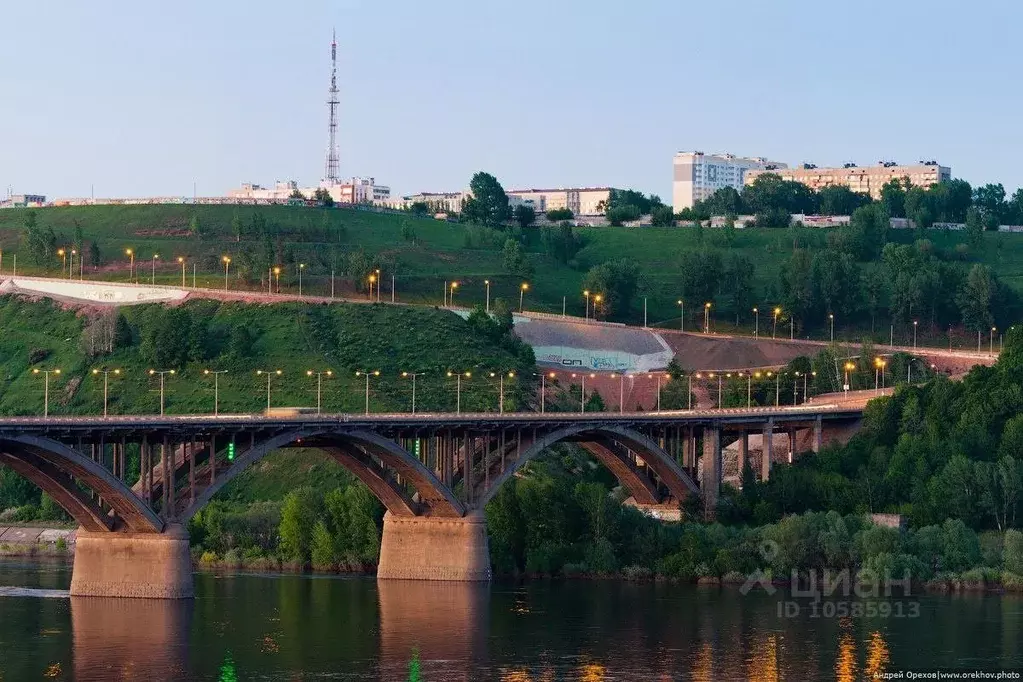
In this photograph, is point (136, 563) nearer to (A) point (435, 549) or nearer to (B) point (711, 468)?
(A) point (435, 549)

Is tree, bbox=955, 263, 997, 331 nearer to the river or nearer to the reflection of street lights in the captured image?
the reflection of street lights

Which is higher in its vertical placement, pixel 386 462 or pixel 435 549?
pixel 386 462

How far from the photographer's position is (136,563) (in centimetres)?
9431

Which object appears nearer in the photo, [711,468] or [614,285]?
[711,468]

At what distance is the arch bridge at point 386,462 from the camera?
9106cm

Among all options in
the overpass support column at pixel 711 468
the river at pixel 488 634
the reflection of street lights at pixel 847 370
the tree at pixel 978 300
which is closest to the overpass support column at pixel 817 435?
the overpass support column at pixel 711 468

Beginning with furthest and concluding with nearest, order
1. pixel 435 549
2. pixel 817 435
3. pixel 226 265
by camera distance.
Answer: pixel 226 265 → pixel 817 435 → pixel 435 549

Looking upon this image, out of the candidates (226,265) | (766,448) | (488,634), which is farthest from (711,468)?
(226,265)

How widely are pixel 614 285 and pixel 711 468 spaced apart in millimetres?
65007

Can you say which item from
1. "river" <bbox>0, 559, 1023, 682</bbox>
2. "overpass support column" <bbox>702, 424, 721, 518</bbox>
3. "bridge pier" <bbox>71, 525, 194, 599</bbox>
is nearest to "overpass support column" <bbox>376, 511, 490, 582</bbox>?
"river" <bbox>0, 559, 1023, 682</bbox>

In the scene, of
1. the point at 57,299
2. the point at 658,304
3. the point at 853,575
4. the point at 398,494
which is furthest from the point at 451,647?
the point at 658,304

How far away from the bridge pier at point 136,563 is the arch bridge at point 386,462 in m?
0.05

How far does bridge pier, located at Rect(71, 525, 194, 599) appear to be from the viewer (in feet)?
308

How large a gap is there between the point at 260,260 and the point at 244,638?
4030 inches
